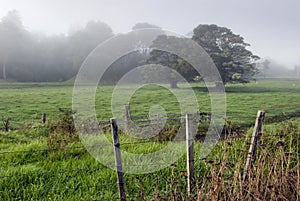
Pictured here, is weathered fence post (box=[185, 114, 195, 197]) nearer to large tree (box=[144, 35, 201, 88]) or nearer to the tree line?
the tree line

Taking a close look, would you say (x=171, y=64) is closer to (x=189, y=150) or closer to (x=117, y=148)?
(x=189, y=150)

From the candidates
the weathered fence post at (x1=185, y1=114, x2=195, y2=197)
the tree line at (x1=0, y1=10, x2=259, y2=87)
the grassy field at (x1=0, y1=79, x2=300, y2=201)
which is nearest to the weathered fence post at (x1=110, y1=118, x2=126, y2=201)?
the grassy field at (x1=0, y1=79, x2=300, y2=201)

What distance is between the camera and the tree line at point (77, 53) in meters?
39.1

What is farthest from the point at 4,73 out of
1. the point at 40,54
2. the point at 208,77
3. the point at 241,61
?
the point at 241,61

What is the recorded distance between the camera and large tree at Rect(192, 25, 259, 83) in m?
41.8

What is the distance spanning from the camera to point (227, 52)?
43250mm

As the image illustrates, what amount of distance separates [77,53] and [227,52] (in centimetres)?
3026

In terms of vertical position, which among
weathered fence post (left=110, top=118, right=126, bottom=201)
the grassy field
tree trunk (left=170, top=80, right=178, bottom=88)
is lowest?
the grassy field

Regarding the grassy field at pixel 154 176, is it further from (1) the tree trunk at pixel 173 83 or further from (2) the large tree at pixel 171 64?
(2) the large tree at pixel 171 64

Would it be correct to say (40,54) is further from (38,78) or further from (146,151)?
(146,151)

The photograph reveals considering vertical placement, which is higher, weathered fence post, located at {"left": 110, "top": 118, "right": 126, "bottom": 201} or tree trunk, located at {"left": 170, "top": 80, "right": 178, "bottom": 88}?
tree trunk, located at {"left": 170, "top": 80, "right": 178, "bottom": 88}

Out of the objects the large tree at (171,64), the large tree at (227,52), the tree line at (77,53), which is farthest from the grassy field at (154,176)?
the large tree at (227,52)

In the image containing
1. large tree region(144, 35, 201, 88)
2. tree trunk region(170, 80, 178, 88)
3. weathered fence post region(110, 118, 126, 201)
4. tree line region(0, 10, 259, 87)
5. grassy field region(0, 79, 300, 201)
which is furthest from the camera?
tree line region(0, 10, 259, 87)

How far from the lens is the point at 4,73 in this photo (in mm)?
51625
